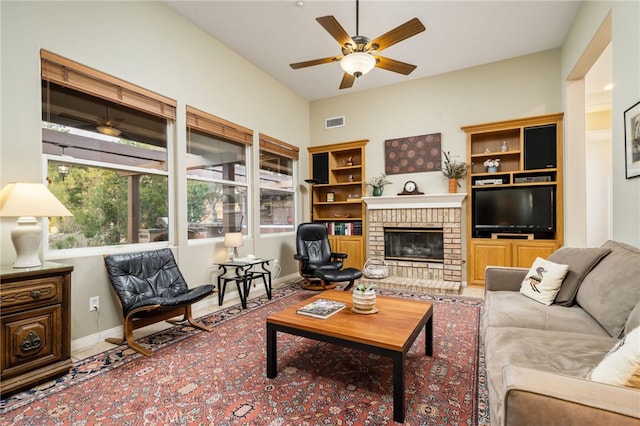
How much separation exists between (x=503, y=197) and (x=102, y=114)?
519 centimetres

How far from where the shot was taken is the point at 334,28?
94.3 inches

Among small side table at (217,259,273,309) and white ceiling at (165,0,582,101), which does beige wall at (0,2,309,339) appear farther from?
white ceiling at (165,0,582,101)

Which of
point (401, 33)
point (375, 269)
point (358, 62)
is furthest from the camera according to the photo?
point (375, 269)

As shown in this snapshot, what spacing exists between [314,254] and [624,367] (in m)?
4.17

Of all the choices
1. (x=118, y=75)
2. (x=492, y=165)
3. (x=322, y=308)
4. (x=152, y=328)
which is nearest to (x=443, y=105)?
(x=492, y=165)

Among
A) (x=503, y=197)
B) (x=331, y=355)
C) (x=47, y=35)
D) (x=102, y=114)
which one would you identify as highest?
(x=47, y=35)

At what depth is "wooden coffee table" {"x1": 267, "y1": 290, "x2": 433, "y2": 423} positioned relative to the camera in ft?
5.61

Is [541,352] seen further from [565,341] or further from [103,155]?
[103,155]

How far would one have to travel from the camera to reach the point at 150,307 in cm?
252

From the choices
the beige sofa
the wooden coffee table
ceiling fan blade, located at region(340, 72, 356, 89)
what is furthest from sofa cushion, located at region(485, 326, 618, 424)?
ceiling fan blade, located at region(340, 72, 356, 89)

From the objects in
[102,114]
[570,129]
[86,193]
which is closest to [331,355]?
[86,193]

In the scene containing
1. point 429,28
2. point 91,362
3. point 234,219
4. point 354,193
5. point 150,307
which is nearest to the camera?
point 91,362

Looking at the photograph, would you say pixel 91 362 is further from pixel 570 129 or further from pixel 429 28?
pixel 570 129

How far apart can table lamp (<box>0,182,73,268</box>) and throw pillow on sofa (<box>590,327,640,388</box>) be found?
2948 millimetres
